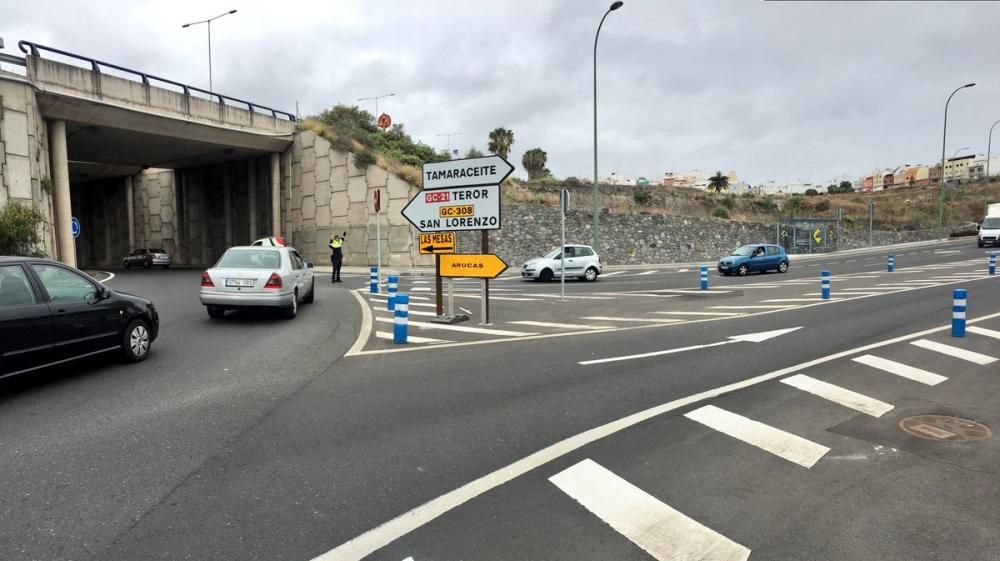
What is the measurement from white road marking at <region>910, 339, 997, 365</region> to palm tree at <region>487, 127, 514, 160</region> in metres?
44.5

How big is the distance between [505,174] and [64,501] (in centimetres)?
899

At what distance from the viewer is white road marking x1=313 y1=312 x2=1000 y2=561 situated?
3.16m

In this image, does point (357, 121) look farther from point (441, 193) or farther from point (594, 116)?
point (441, 193)

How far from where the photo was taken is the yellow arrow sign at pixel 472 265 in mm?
11260

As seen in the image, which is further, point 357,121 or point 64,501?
point 357,121

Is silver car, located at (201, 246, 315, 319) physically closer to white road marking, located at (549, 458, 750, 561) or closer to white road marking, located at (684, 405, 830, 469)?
white road marking, located at (684, 405, 830, 469)

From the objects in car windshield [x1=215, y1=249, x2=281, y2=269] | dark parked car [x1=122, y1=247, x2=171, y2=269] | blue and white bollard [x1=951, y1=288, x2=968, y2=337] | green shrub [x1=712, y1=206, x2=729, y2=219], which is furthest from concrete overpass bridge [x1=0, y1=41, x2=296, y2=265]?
green shrub [x1=712, y1=206, x2=729, y2=219]

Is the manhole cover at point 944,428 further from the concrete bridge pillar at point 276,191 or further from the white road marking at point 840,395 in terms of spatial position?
the concrete bridge pillar at point 276,191

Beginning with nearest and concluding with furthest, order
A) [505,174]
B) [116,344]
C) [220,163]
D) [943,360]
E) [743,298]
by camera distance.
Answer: [116,344] < [943,360] < [505,174] < [743,298] < [220,163]

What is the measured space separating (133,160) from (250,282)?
112 feet

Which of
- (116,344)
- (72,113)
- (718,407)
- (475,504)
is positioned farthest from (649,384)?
(72,113)

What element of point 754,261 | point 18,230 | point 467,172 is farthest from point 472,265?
point 754,261

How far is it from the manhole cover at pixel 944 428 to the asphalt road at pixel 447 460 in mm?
228

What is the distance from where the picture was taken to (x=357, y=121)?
44.9 meters
